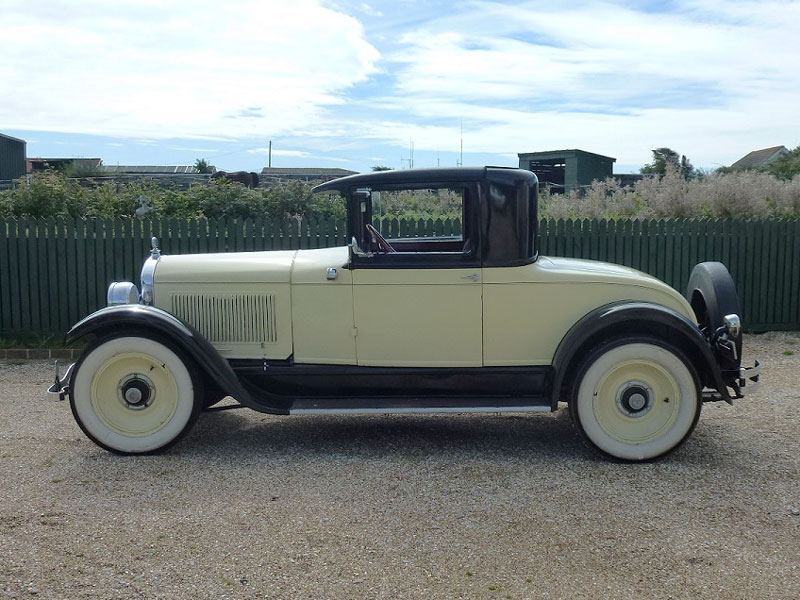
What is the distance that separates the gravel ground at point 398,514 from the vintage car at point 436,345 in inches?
13.8

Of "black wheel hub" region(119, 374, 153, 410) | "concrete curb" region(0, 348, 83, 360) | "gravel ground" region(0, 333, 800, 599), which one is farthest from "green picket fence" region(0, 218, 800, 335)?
"black wheel hub" region(119, 374, 153, 410)

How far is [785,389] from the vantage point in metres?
7.11

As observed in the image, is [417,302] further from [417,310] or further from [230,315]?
[230,315]

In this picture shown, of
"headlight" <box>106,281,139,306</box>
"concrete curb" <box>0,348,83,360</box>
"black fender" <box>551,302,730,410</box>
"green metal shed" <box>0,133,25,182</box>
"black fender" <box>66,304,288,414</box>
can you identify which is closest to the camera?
"black fender" <box>551,302,730,410</box>

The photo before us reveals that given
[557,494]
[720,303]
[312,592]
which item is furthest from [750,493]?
[312,592]

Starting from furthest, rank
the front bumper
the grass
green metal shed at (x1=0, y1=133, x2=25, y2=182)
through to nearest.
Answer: green metal shed at (x1=0, y1=133, x2=25, y2=182), the grass, the front bumper

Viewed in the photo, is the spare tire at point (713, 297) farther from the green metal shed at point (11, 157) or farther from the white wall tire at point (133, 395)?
the green metal shed at point (11, 157)

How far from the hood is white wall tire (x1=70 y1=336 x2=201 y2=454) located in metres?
0.57

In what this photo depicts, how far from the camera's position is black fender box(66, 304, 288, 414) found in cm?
506

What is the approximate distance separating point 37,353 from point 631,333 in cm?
701

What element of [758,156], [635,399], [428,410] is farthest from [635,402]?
[758,156]

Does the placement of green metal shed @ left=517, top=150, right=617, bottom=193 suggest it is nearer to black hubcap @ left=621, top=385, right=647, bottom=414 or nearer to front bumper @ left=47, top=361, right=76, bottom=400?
black hubcap @ left=621, top=385, right=647, bottom=414

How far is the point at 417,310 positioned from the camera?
5148 millimetres

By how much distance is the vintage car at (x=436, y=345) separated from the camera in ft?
16.5
